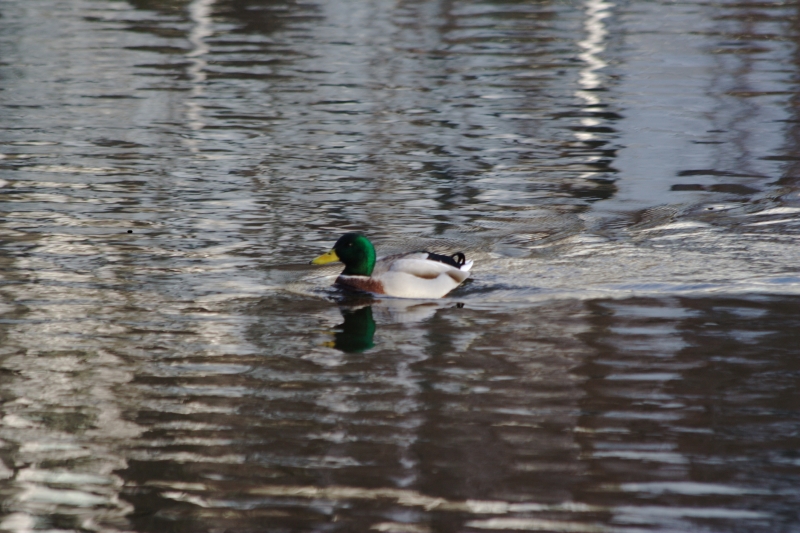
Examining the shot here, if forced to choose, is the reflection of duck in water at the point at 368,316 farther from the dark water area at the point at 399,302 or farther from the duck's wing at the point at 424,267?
the duck's wing at the point at 424,267

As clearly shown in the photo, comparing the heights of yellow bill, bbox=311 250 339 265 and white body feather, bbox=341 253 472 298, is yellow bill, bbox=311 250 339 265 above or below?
above

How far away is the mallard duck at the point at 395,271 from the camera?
9.42 m

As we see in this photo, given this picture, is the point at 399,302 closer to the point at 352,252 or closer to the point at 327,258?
the point at 352,252

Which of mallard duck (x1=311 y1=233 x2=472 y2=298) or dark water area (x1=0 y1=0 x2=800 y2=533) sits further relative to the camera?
mallard duck (x1=311 y1=233 x2=472 y2=298)

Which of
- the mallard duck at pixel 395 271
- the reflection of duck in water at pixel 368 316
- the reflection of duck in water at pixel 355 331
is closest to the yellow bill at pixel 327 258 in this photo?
the mallard duck at pixel 395 271

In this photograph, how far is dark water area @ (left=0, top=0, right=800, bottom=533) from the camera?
5914 millimetres

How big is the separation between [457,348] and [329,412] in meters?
1.48

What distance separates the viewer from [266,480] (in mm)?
5980

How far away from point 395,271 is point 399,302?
0.24 m

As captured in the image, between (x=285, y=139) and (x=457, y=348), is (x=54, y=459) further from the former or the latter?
(x=285, y=139)

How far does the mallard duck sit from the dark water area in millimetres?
126

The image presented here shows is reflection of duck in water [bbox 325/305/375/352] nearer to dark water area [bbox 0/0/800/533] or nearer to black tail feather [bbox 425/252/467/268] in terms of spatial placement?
dark water area [bbox 0/0/800/533]

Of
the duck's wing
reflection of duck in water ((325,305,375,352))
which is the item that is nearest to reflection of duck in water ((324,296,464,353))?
reflection of duck in water ((325,305,375,352))

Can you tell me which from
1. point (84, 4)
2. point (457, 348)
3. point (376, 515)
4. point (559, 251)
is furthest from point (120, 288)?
point (84, 4)
